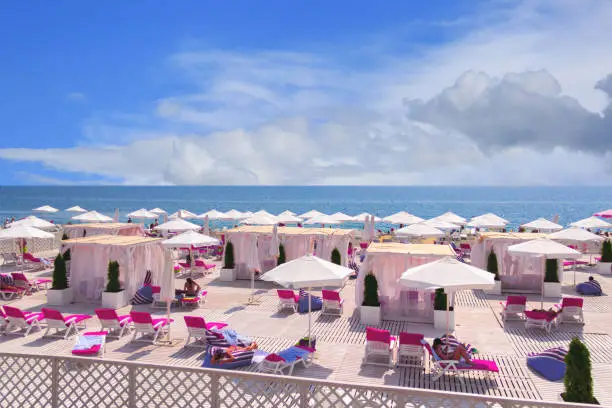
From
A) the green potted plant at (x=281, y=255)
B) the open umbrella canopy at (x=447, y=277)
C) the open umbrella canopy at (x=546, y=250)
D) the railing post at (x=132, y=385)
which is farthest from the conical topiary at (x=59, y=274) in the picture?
the open umbrella canopy at (x=546, y=250)

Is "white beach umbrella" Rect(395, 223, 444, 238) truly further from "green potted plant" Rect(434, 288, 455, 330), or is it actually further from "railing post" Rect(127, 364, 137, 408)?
"railing post" Rect(127, 364, 137, 408)

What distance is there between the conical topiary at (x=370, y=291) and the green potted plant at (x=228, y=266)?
8.15 meters

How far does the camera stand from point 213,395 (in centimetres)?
704

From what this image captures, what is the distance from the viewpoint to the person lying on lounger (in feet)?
33.9

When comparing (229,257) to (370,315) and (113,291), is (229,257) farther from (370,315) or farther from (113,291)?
(370,315)

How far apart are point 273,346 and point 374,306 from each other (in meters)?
3.60

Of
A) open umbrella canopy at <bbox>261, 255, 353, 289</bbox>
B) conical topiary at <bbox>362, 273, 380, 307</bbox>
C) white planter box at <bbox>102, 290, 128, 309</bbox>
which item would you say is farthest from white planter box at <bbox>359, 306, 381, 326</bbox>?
white planter box at <bbox>102, 290, 128, 309</bbox>

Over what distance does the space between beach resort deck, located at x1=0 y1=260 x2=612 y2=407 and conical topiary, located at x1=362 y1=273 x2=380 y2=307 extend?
0.70m

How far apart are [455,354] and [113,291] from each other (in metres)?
11.4

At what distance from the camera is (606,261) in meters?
22.9

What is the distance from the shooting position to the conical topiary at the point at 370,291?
14.8 metres

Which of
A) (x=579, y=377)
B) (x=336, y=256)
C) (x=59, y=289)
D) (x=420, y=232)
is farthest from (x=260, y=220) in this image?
(x=579, y=377)

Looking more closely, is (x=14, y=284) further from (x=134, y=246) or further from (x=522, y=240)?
(x=522, y=240)

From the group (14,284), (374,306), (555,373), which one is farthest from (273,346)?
(14,284)
